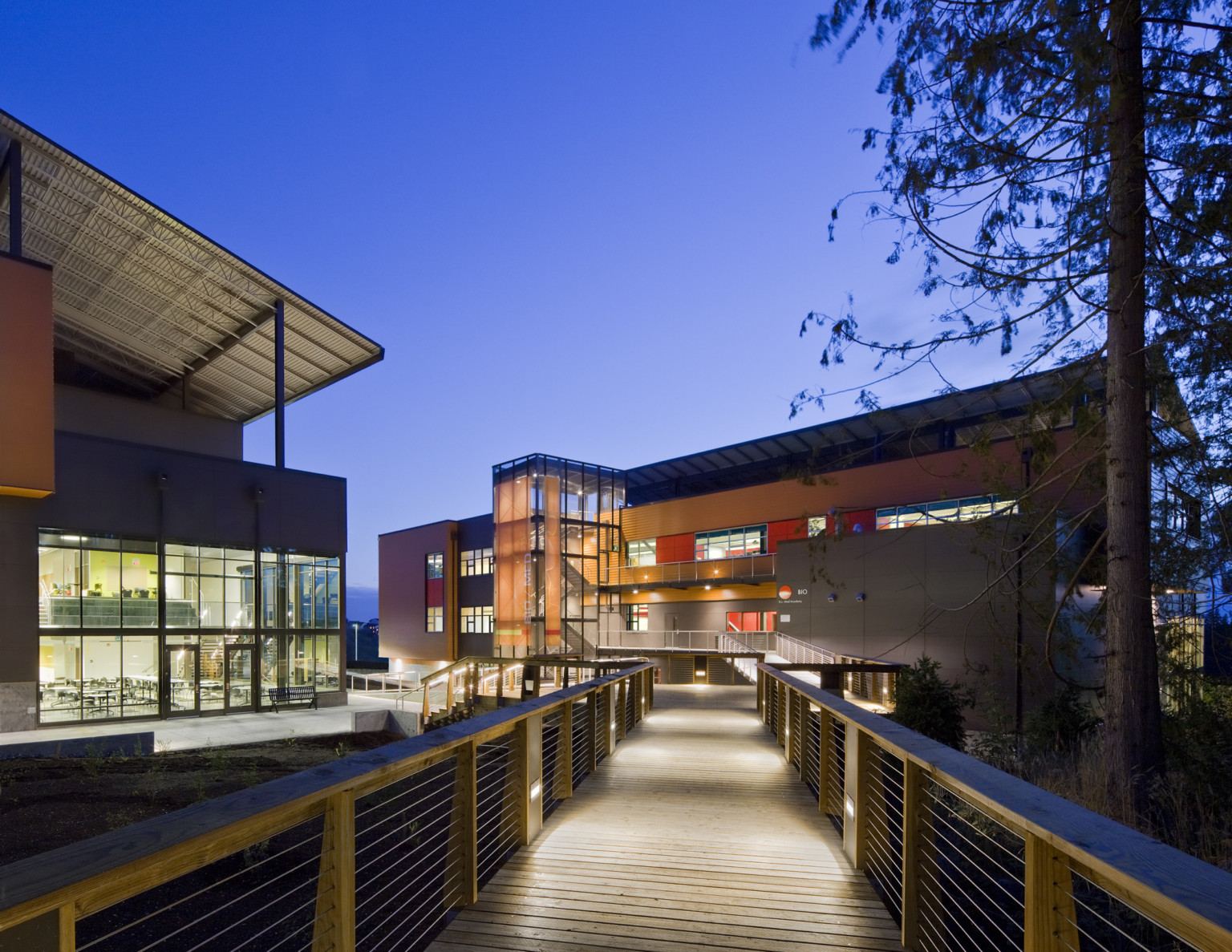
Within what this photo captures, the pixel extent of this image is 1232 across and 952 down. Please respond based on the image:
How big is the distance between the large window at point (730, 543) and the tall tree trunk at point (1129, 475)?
80.5 feet

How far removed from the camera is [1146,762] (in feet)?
29.8

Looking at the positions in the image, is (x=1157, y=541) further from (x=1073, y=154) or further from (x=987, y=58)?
(x=987, y=58)

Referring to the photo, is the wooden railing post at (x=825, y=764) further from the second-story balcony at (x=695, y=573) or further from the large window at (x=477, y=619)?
the large window at (x=477, y=619)

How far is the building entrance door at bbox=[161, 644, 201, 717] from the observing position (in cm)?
2370

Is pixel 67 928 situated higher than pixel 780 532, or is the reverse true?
pixel 67 928

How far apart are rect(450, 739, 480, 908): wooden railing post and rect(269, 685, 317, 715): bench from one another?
2375 cm

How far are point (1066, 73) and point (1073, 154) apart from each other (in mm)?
1442

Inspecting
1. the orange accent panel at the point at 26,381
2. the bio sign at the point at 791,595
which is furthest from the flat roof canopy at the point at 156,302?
the bio sign at the point at 791,595

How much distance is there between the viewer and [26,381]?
19922 millimetres

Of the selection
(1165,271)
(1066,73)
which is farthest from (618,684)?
(1066,73)

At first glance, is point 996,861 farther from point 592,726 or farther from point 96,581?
point 96,581

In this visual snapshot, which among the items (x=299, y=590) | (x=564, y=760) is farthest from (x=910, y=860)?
(x=299, y=590)

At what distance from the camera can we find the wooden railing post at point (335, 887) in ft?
9.75

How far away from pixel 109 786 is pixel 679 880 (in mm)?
8874
